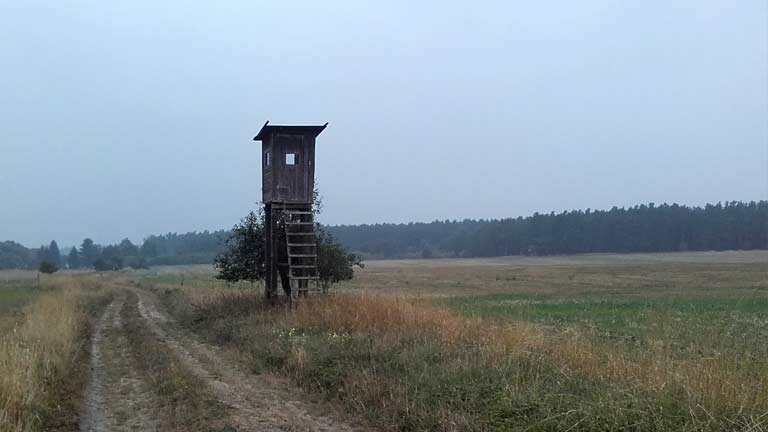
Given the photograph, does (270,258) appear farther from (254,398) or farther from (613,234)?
(613,234)

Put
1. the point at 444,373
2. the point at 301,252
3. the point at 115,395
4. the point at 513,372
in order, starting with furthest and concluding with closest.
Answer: the point at 301,252 → the point at 115,395 → the point at 444,373 → the point at 513,372

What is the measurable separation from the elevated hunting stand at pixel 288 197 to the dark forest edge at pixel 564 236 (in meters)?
76.3

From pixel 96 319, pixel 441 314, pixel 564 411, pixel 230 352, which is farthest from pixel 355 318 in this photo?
pixel 96 319

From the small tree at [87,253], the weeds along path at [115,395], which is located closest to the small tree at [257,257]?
the weeds along path at [115,395]

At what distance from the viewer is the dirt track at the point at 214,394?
8414 mm

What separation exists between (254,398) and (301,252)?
11.8 metres

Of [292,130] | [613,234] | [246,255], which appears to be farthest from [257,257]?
[613,234]

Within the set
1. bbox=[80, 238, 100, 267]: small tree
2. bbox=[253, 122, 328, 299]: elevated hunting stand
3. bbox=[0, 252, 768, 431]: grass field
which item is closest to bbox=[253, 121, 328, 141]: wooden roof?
bbox=[253, 122, 328, 299]: elevated hunting stand

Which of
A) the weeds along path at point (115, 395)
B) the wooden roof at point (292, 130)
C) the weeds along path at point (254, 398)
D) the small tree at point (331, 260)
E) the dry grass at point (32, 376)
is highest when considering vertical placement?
the wooden roof at point (292, 130)

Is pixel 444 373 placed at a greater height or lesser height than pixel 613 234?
lesser

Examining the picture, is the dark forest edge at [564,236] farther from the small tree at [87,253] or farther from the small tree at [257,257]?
the small tree at [257,257]

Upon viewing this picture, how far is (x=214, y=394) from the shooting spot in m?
9.99

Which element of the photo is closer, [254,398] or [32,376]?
[32,376]

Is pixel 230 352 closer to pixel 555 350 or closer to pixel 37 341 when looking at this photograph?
pixel 37 341
